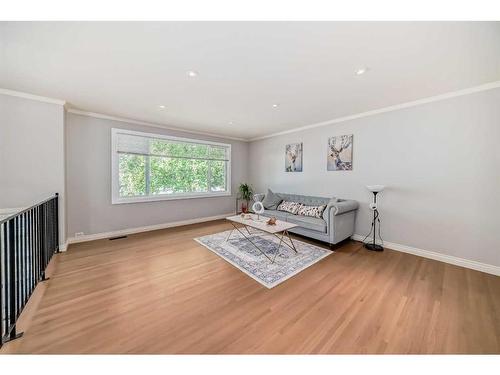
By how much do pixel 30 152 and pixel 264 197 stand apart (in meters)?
4.35

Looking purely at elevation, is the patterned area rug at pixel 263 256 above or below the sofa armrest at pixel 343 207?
below

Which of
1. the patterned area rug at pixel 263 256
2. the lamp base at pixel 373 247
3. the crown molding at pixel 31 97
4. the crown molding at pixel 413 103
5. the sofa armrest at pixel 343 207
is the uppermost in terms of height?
the crown molding at pixel 413 103

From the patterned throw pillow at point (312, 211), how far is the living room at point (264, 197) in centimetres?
3

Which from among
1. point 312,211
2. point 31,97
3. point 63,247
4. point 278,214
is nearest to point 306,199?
point 312,211

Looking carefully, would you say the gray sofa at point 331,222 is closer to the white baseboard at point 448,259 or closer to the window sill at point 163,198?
the white baseboard at point 448,259

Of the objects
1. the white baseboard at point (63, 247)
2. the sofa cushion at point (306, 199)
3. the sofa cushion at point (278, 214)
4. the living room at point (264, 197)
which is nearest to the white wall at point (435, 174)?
the living room at point (264, 197)

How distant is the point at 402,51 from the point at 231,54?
1.66 metres

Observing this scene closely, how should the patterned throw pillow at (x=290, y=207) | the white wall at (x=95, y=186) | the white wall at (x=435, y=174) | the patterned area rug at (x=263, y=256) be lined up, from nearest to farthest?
the patterned area rug at (x=263, y=256) < the white wall at (x=435, y=174) < the white wall at (x=95, y=186) < the patterned throw pillow at (x=290, y=207)

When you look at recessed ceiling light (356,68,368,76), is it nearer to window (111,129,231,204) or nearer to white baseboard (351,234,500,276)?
white baseboard (351,234,500,276)

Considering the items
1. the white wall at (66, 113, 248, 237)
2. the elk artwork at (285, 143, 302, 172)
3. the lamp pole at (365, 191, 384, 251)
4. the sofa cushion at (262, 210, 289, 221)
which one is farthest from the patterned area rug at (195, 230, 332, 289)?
the elk artwork at (285, 143, 302, 172)

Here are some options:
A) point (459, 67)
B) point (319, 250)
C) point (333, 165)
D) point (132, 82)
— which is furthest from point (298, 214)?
point (132, 82)

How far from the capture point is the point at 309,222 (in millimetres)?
3590

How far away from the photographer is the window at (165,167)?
13.5 feet

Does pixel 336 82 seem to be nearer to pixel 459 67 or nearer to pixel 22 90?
pixel 459 67
